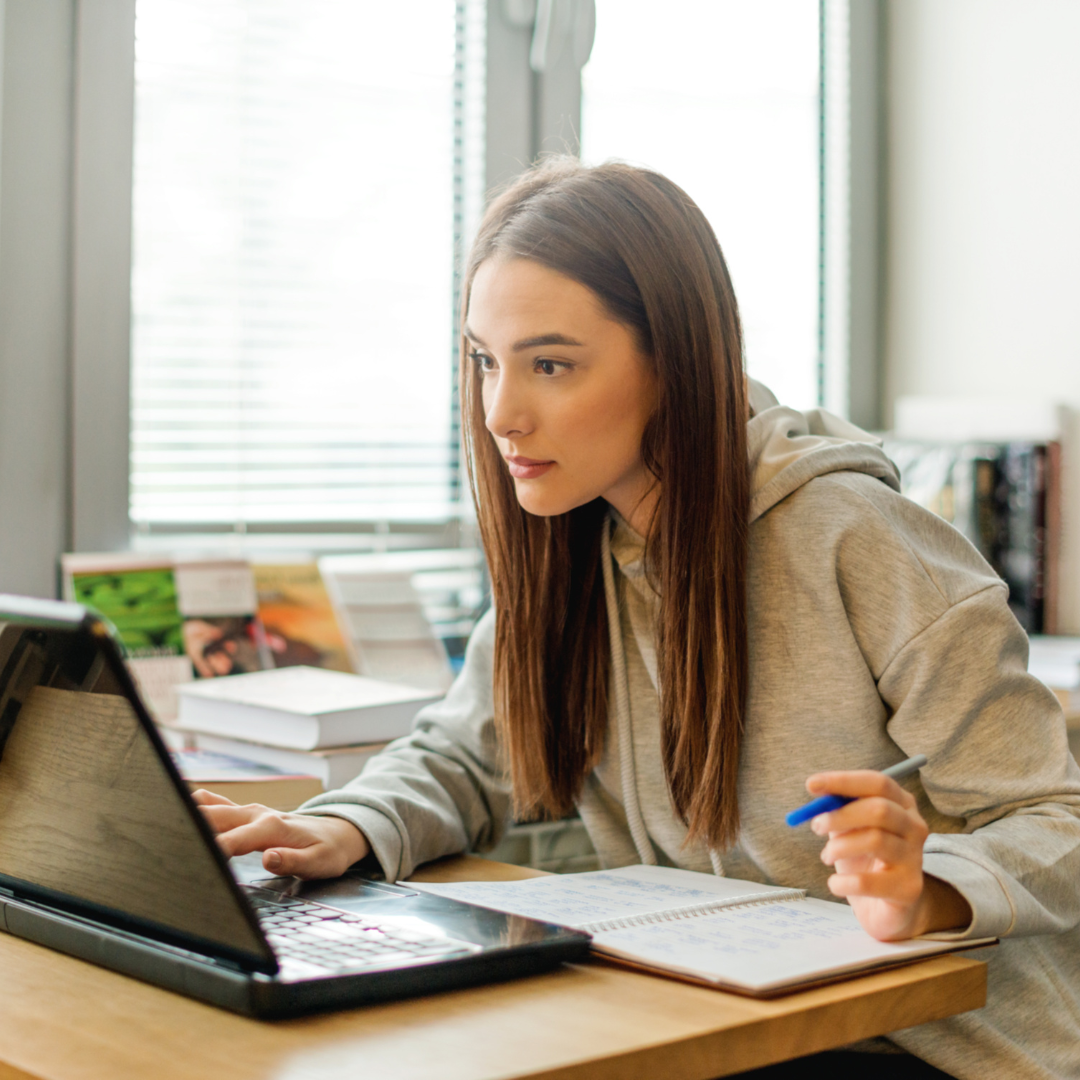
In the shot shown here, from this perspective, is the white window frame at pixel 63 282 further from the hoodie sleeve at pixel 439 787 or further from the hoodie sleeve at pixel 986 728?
the hoodie sleeve at pixel 986 728

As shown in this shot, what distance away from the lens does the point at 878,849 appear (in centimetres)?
75

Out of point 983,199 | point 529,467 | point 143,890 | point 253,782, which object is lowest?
point 253,782

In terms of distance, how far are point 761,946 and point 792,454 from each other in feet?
1.49

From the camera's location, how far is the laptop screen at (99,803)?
641mm

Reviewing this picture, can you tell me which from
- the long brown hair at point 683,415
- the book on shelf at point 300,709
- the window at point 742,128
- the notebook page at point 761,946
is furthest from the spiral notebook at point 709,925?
the window at point 742,128

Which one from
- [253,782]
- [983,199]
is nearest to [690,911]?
[253,782]

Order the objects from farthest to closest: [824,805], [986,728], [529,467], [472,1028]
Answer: [529,467]
[986,728]
[824,805]
[472,1028]

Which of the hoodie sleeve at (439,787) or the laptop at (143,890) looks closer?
the laptop at (143,890)

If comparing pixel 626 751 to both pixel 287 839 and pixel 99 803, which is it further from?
pixel 99 803

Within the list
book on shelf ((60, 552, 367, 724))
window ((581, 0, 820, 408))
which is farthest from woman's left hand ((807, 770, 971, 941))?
window ((581, 0, 820, 408))

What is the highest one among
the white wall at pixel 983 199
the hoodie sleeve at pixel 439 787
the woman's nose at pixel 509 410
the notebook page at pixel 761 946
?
the white wall at pixel 983 199

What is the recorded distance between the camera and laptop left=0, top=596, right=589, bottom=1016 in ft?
2.12

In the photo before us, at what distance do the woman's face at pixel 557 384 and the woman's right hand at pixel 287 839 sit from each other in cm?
31

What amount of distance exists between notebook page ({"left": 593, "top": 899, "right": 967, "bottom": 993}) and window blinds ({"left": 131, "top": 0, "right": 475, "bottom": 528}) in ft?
Answer: 3.39
